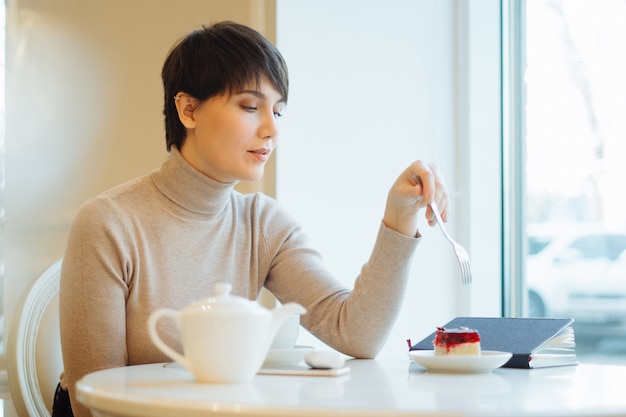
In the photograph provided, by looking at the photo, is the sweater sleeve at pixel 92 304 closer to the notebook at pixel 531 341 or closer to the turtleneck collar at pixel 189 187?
the turtleneck collar at pixel 189 187

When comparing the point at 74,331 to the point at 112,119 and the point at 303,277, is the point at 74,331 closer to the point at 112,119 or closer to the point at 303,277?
the point at 303,277

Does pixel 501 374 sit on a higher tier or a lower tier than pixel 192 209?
lower

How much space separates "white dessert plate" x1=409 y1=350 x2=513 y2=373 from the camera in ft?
4.01

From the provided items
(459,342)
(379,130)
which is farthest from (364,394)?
(379,130)

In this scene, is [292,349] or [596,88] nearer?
[292,349]

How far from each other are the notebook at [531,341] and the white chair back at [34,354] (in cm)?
82

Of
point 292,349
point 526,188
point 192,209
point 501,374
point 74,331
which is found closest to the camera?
point 501,374

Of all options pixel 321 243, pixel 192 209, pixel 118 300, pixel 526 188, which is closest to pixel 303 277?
pixel 192 209

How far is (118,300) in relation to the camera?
153 centimetres

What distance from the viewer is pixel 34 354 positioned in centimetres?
184

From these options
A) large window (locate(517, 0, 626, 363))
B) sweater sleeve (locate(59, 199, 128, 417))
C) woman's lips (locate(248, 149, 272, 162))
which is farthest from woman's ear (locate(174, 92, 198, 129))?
large window (locate(517, 0, 626, 363))

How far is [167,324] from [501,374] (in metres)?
0.60

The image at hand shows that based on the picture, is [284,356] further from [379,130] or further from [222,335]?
[379,130]

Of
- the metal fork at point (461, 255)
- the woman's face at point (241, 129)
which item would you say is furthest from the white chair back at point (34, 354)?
the metal fork at point (461, 255)
